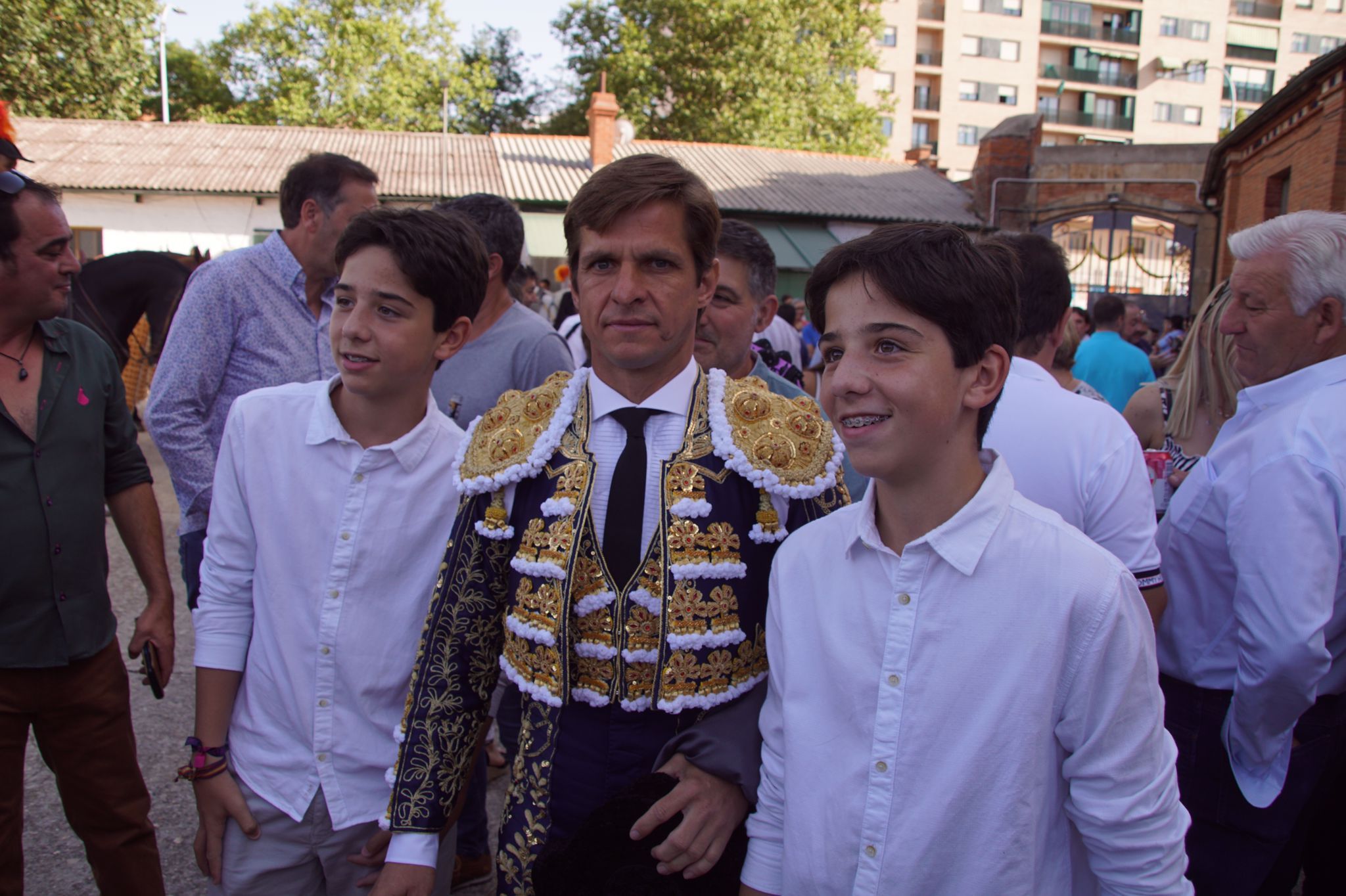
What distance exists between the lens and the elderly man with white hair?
6.74 feet

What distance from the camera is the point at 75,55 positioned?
2170cm

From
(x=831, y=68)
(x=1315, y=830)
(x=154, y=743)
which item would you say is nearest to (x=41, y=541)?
(x=154, y=743)

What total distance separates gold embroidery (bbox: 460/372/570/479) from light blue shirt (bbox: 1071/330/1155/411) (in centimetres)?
518

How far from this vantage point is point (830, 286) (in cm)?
160

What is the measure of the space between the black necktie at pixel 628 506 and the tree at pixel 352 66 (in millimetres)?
32402

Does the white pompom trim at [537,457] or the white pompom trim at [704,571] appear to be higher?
the white pompom trim at [537,457]

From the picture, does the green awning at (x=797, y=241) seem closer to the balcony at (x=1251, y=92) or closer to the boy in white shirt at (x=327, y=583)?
the boy in white shirt at (x=327, y=583)

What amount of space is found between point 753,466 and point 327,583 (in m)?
0.96

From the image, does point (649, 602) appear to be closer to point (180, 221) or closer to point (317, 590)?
point (317, 590)

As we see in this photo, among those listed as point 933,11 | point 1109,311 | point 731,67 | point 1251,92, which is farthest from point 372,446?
point 1251,92

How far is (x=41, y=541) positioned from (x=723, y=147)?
21941 millimetres

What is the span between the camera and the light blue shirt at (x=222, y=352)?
2949mm

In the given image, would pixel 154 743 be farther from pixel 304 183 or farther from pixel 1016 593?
pixel 1016 593

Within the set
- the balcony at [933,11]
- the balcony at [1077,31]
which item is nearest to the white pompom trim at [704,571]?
the balcony at [933,11]
